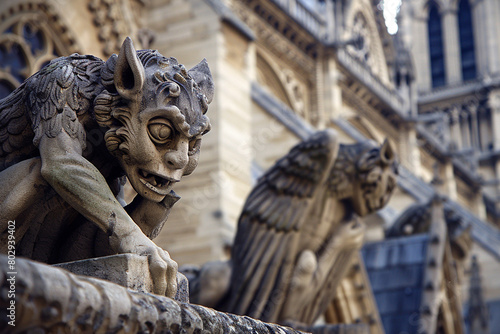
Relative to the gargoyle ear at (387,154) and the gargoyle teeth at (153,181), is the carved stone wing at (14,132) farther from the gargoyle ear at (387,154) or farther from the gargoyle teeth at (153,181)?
the gargoyle ear at (387,154)

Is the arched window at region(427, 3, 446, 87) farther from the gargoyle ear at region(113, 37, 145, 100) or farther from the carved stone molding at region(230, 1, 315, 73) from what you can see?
the gargoyle ear at region(113, 37, 145, 100)

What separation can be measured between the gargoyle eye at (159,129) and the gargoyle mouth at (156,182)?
0.36 feet

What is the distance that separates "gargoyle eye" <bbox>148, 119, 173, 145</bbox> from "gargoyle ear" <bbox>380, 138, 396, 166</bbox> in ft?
9.40

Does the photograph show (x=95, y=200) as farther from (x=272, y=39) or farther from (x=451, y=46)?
(x=451, y=46)

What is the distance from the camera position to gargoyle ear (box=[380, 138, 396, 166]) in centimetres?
536

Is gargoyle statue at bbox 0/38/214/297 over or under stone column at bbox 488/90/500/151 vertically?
under

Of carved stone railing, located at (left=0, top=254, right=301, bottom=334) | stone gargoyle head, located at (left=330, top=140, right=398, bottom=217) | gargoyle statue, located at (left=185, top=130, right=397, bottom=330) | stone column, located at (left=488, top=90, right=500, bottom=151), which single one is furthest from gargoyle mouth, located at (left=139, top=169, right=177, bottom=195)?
stone column, located at (left=488, top=90, right=500, bottom=151)

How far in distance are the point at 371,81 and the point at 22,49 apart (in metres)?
20.6

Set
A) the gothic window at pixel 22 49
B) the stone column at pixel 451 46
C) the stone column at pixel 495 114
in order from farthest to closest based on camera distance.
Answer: the stone column at pixel 451 46 → the stone column at pixel 495 114 → the gothic window at pixel 22 49

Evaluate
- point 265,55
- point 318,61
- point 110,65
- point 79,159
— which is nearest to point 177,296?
point 79,159

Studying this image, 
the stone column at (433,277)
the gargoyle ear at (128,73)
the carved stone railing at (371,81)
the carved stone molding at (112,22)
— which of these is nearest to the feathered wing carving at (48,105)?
the gargoyle ear at (128,73)

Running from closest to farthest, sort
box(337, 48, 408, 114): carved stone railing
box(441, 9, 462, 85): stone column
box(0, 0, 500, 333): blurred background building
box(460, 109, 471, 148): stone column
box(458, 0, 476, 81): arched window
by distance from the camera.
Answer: box(0, 0, 500, 333): blurred background building, box(337, 48, 408, 114): carved stone railing, box(460, 109, 471, 148): stone column, box(441, 9, 462, 85): stone column, box(458, 0, 476, 81): arched window

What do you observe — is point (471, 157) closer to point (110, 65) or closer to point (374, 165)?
point (374, 165)

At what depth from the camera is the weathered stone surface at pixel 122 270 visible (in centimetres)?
244
